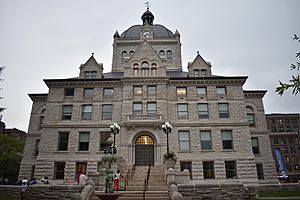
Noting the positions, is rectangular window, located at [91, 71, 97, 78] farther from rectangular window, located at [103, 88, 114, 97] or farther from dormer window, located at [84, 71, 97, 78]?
rectangular window, located at [103, 88, 114, 97]

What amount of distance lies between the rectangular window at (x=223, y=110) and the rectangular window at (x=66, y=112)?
62.2 feet

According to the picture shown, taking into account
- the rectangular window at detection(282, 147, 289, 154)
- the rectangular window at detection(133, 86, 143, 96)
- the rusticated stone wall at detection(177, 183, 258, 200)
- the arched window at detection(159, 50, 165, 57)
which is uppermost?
the arched window at detection(159, 50, 165, 57)

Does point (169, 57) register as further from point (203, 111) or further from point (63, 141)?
point (63, 141)

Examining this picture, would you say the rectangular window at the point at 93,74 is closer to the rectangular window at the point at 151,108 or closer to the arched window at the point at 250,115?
the rectangular window at the point at 151,108

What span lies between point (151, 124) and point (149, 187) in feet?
32.1

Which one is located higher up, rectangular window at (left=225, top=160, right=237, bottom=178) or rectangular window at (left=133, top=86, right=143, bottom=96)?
rectangular window at (left=133, top=86, right=143, bottom=96)

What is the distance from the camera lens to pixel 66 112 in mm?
28562

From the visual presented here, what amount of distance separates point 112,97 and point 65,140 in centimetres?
774

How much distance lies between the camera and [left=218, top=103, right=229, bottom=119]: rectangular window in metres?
27.9

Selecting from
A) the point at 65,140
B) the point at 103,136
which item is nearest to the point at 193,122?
the point at 103,136

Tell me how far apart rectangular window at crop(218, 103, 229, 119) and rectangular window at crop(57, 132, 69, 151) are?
19.1 metres

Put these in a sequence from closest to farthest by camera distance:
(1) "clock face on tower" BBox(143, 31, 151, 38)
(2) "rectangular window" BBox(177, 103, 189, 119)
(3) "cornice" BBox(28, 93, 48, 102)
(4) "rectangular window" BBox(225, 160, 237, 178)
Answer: (4) "rectangular window" BBox(225, 160, 237, 178) → (2) "rectangular window" BBox(177, 103, 189, 119) → (3) "cornice" BBox(28, 93, 48, 102) → (1) "clock face on tower" BBox(143, 31, 151, 38)

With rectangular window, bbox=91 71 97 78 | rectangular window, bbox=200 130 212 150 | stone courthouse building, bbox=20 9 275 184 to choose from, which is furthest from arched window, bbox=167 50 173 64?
rectangular window, bbox=200 130 212 150

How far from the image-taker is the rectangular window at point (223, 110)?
27.9 m
